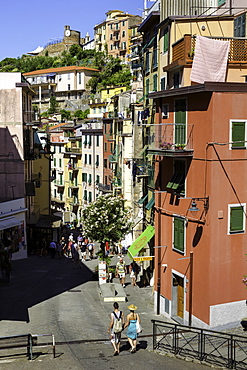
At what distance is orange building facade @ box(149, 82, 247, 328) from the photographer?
21562 millimetres

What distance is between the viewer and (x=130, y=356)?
60.0 feet

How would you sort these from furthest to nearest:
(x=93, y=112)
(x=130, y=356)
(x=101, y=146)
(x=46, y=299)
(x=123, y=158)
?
1. (x=93, y=112)
2. (x=101, y=146)
3. (x=123, y=158)
4. (x=46, y=299)
5. (x=130, y=356)

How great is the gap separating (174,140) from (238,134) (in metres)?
3.23

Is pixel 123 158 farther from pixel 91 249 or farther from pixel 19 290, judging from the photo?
pixel 19 290

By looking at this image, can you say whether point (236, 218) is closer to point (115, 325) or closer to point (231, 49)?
point (115, 325)

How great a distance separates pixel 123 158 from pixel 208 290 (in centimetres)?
2942

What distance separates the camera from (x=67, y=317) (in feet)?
80.3

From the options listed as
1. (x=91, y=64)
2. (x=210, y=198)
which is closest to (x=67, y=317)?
(x=210, y=198)

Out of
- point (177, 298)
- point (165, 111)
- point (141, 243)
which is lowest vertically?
point (177, 298)

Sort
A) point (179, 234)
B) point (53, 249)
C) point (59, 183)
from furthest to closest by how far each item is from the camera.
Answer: point (59, 183) → point (53, 249) → point (179, 234)

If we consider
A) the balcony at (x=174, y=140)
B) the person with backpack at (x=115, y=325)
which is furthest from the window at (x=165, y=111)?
the person with backpack at (x=115, y=325)

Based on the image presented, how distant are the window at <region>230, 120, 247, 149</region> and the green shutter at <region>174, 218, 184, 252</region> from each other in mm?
4341

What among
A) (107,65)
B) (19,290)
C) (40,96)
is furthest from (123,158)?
(40,96)

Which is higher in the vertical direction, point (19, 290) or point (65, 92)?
point (65, 92)
